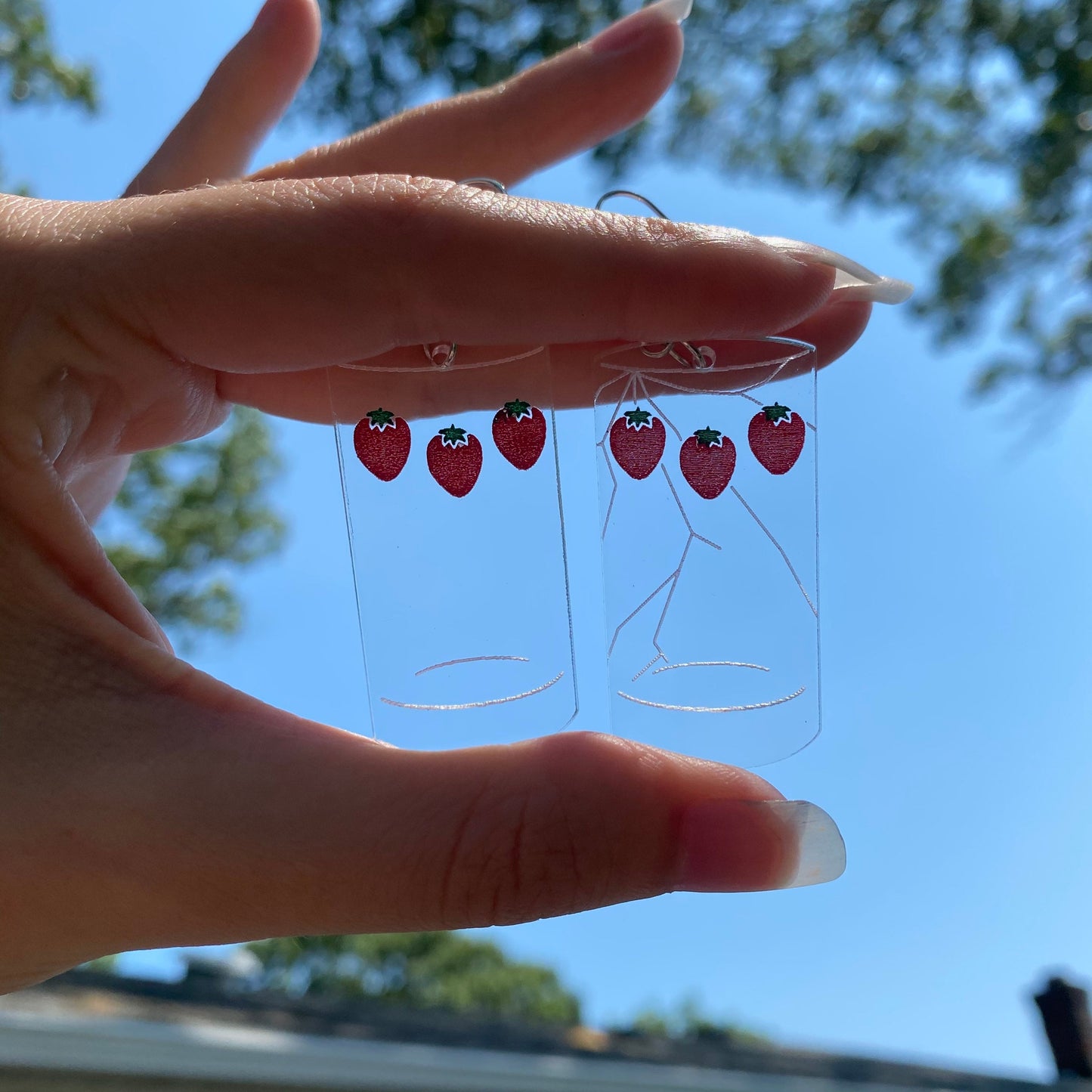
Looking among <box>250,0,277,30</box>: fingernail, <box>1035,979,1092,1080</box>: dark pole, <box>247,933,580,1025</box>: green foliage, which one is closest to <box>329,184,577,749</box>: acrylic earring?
<box>250,0,277,30</box>: fingernail

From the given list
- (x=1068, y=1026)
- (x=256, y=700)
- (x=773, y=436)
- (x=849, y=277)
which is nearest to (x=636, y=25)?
(x=849, y=277)

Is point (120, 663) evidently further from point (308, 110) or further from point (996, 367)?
point (996, 367)

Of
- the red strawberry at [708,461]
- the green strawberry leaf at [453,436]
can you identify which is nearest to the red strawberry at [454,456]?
the green strawberry leaf at [453,436]

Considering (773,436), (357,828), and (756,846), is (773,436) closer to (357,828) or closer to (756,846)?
(756,846)

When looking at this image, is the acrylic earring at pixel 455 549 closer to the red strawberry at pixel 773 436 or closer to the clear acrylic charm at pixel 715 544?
the clear acrylic charm at pixel 715 544

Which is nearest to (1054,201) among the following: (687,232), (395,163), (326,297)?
(395,163)

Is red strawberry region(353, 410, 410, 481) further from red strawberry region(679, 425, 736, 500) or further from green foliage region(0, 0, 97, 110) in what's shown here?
green foliage region(0, 0, 97, 110)
